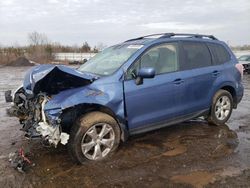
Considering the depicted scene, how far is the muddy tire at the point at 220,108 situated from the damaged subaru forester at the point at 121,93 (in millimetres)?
21

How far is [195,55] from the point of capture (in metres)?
6.21

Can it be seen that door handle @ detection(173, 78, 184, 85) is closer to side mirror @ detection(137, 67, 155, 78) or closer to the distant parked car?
side mirror @ detection(137, 67, 155, 78)

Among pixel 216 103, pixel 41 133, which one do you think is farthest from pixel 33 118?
pixel 216 103

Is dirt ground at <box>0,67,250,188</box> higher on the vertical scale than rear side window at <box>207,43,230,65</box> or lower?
lower

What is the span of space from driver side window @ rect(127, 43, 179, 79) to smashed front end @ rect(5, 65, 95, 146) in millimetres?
835

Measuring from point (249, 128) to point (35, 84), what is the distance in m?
4.53

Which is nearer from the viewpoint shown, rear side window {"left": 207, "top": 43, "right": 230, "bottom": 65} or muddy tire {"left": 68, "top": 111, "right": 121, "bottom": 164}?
muddy tire {"left": 68, "top": 111, "right": 121, "bottom": 164}

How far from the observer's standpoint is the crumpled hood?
4621mm

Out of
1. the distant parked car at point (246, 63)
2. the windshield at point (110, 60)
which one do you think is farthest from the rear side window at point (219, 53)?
the distant parked car at point (246, 63)

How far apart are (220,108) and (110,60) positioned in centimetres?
264

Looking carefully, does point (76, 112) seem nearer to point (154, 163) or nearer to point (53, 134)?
point (53, 134)

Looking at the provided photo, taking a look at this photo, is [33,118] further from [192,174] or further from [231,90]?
[231,90]

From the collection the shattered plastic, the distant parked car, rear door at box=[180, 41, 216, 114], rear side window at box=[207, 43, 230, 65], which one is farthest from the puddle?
the distant parked car

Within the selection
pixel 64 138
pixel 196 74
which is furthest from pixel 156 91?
pixel 64 138
